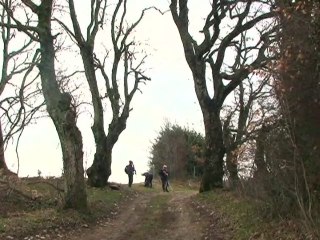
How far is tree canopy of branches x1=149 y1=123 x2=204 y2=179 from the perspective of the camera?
167 ft

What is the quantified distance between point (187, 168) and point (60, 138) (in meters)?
34.2

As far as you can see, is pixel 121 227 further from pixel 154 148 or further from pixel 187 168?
pixel 154 148

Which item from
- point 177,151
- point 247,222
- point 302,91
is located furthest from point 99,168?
point 177,151

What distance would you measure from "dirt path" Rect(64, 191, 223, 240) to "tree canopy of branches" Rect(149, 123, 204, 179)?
92.3 ft

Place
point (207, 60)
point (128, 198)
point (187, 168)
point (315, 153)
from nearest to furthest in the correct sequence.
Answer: point (315, 153) < point (207, 60) < point (128, 198) < point (187, 168)

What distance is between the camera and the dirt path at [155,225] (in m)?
14.7

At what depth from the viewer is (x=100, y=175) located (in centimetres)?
2880

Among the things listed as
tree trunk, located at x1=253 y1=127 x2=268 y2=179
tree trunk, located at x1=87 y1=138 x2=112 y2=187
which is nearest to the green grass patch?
tree trunk, located at x1=253 y1=127 x2=268 y2=179

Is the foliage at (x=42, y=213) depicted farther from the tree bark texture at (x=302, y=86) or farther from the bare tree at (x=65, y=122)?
the tree bark texture at (x=302, y=86)

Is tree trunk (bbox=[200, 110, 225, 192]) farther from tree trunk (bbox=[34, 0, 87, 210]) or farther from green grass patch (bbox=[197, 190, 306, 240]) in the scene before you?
tree trunk (bbox=[34, 0, 87, 210])

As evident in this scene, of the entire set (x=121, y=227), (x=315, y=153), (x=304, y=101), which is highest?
(x=304, y=101)

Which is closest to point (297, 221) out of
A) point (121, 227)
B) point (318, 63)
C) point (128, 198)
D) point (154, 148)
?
point (318, 63)

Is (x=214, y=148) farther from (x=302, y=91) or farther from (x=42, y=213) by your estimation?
(x=302, y=91)

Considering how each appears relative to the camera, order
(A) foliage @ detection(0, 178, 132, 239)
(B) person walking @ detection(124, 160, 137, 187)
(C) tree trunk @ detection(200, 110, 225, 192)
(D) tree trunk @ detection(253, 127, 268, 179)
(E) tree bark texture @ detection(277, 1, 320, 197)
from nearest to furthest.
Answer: (E) tree bark texture @ detection(277, 1, 320, 197), (D) tree trunk @ detection(253, 127, 268, 179), (A) foliage @ detection(0, 178, 132, 239), (C) tree trunk @ detection(200, 110, 225, 192), (B) person walking @ detection(124, 160, 137, 187)
